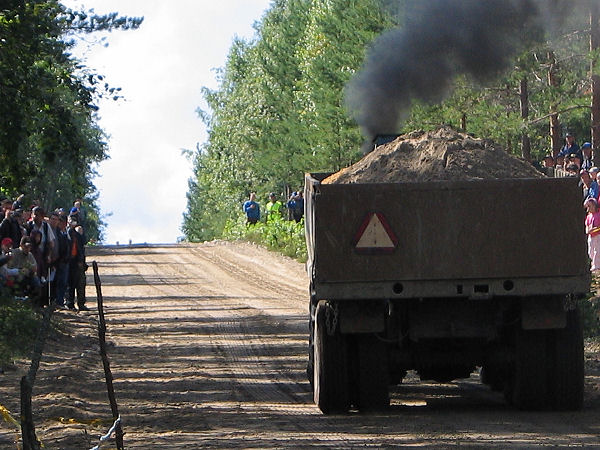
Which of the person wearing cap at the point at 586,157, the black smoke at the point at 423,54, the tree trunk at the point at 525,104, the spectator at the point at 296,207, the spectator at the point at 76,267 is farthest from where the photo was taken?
the spectator at the point at 296,207

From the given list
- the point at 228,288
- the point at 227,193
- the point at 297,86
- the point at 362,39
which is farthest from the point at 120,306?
the point at 227,193

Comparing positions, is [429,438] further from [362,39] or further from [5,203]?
[362,39]

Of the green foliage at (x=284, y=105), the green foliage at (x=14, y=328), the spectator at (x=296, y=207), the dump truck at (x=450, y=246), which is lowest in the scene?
the green foliage at (x=14, y=328)

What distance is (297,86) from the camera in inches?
2282

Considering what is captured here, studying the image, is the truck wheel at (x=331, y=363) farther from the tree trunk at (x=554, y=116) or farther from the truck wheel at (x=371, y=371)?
the tree trunk at (x=554, y=116)

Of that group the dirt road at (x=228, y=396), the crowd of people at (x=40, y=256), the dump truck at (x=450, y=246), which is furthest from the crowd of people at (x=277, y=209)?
the dump truck at (x=450, y=246)

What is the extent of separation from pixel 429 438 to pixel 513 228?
1959mm

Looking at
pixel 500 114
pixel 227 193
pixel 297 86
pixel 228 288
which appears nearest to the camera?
pixel 228 288

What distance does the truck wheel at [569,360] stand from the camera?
10.5 metres

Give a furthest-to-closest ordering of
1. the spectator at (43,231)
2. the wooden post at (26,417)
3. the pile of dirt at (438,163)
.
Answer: the spectator at (43,231), the pile of dirt at (438,163), the wooden post at (26,417)

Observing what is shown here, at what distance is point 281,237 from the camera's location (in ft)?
133

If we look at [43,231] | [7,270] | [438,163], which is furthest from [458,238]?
[43,231]

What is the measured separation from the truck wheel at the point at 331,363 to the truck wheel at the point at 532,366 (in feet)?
4.87

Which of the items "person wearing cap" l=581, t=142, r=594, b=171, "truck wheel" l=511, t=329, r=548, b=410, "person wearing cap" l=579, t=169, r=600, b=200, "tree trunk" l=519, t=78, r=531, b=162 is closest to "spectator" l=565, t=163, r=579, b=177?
"truck wheel" l=511, t=329, r=548, b=410
